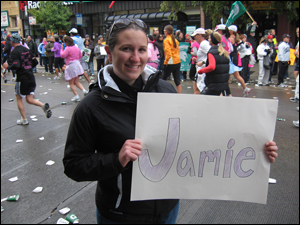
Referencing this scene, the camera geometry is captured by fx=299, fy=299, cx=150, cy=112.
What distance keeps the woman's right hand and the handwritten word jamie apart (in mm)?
75

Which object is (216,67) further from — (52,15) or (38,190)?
(52,15)

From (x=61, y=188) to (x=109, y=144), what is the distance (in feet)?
8.20

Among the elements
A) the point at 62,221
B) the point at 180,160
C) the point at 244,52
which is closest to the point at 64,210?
the point at 62,221

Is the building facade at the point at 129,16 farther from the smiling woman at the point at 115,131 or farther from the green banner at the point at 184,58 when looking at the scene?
the smiling woman at the point at 115,131

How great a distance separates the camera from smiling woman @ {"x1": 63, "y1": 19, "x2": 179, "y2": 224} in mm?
1531

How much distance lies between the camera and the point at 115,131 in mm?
1537

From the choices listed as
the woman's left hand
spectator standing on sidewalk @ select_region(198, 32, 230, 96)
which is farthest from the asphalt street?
the woman's left hand

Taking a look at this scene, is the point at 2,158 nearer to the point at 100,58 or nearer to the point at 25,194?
the point at 25,194

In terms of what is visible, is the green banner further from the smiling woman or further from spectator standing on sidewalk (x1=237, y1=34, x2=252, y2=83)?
the smiling woman

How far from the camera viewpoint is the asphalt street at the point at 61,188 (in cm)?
314

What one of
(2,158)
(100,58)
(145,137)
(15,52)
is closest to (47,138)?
(2,158)

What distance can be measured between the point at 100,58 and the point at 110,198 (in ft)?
39.6

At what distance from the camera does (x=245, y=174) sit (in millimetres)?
1591

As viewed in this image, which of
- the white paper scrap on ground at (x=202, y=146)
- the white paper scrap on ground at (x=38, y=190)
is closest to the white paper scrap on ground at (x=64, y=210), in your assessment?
the white paper scrap on ground at (x=38, y=190)
